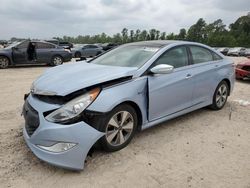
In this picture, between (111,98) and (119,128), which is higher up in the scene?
(111,98)

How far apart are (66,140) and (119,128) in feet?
2.69

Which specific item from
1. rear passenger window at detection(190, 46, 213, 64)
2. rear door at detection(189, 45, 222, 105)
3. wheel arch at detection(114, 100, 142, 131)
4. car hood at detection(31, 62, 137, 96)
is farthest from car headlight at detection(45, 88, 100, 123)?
rear passenger window at detection(190, 46, 213, 64)

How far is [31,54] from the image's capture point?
13.5 metres

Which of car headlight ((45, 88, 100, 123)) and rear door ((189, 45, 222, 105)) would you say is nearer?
car headlight ((45, 88, 100, 123))

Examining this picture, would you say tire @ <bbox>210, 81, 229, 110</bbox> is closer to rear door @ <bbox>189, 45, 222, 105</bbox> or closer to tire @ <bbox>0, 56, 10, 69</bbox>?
rear door @ <bbox>189, 45, 222, 105</bbox>

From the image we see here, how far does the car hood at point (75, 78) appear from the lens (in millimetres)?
3355

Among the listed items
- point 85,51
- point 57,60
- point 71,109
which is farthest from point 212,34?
point 71,109

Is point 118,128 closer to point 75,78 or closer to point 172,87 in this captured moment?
point 75,78

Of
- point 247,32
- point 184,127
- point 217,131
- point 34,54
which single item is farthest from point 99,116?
point 247,32

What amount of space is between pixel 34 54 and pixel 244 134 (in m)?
11.4

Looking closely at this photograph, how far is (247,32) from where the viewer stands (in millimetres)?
75125

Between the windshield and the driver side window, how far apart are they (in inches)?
6.9

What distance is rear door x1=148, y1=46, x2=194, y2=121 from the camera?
4000 millimetres

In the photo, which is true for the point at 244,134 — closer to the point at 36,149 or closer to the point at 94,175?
the point at 94,175
